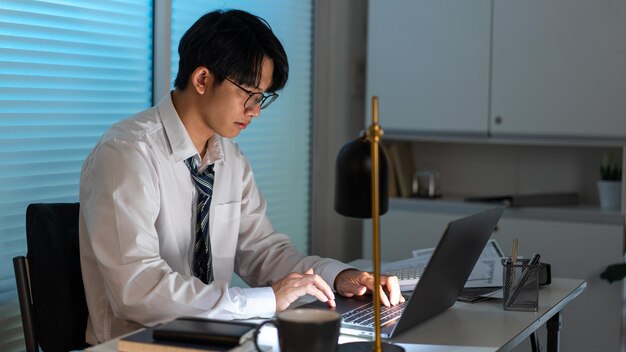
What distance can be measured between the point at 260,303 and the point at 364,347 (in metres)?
0.35

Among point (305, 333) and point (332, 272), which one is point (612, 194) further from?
point (305, 333)

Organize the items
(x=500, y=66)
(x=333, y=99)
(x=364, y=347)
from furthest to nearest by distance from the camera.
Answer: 1. (x=333, y=99)
2. (x=500, y=66)
3. (x=364, y=347)

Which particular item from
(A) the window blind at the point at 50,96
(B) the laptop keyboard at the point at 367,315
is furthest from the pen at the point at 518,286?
(A) the window blind at the point at 50,96

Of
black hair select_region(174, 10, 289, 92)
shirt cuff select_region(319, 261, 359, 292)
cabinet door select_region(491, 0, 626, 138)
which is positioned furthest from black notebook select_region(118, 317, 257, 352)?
cabinet door select_region(491, 0, 626, 138)

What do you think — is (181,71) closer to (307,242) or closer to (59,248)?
(59,248)

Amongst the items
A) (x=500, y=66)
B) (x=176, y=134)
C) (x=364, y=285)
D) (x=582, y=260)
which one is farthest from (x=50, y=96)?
(x=582, y=260)

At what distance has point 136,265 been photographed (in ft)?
6.18

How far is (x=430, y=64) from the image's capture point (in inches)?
151

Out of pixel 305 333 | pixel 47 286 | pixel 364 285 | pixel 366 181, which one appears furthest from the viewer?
pixel 364 285

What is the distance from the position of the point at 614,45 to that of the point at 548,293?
1.63 meters

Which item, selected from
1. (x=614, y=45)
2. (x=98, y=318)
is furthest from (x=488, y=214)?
(x=614, y=45)

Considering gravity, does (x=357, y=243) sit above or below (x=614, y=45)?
below

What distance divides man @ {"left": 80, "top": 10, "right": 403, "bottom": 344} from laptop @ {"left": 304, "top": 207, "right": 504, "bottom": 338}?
74 millimetres

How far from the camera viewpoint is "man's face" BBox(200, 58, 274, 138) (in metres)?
2.19
